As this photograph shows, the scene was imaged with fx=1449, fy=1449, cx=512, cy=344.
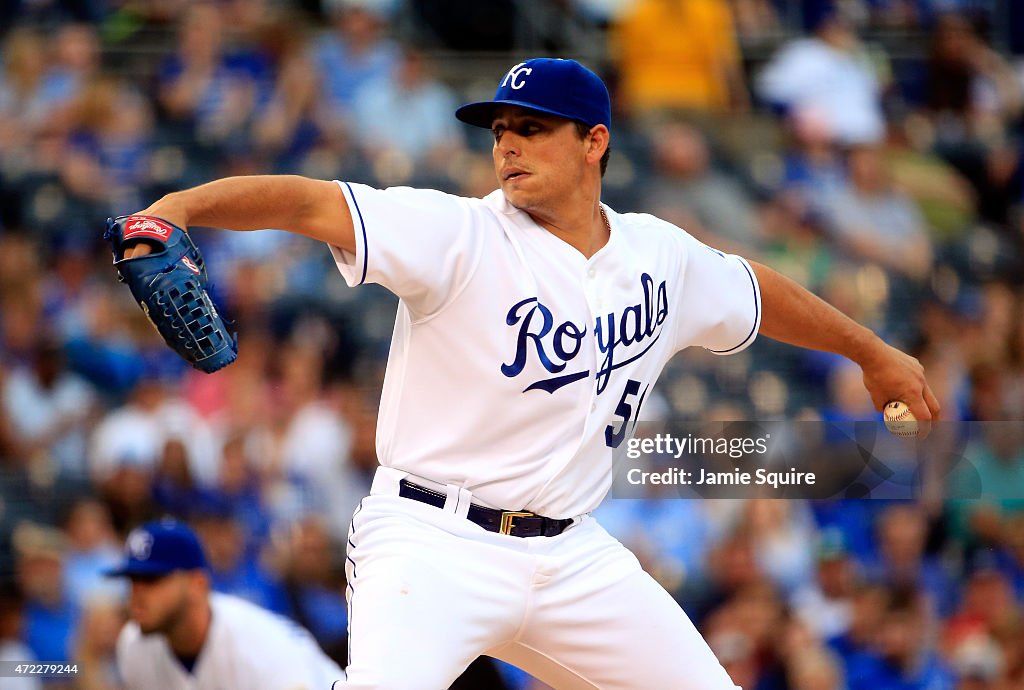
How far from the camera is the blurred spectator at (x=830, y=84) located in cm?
1038

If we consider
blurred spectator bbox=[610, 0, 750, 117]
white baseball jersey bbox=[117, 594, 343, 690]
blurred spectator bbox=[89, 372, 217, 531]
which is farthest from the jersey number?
blurred spectator bbox=[610, 0, 750, 117]

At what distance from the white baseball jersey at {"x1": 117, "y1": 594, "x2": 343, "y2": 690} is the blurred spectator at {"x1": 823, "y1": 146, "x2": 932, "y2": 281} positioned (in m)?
5.84

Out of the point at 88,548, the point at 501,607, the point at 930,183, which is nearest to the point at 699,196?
the point at 930,183

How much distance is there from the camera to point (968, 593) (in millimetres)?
7277

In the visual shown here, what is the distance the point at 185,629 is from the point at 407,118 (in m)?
5.36

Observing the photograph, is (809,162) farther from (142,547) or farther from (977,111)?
(142,547)

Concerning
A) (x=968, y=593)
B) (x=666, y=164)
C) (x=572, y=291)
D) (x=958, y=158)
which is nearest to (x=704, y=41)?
(x=666, y=164)

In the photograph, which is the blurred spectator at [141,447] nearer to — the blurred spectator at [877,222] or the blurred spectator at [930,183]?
the blurred spectator at [877,222]

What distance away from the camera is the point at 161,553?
4934 millimetres

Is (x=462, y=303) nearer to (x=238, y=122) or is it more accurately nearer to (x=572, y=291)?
(x=572, y=291)

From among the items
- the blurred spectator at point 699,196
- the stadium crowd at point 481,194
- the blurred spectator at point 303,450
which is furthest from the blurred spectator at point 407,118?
the blurred spectator at point 303,450

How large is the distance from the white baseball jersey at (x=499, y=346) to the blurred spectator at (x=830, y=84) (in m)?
6.87

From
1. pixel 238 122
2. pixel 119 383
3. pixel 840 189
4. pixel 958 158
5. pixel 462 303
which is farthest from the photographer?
pixel 958 158

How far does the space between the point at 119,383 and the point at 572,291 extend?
4.79 metres
